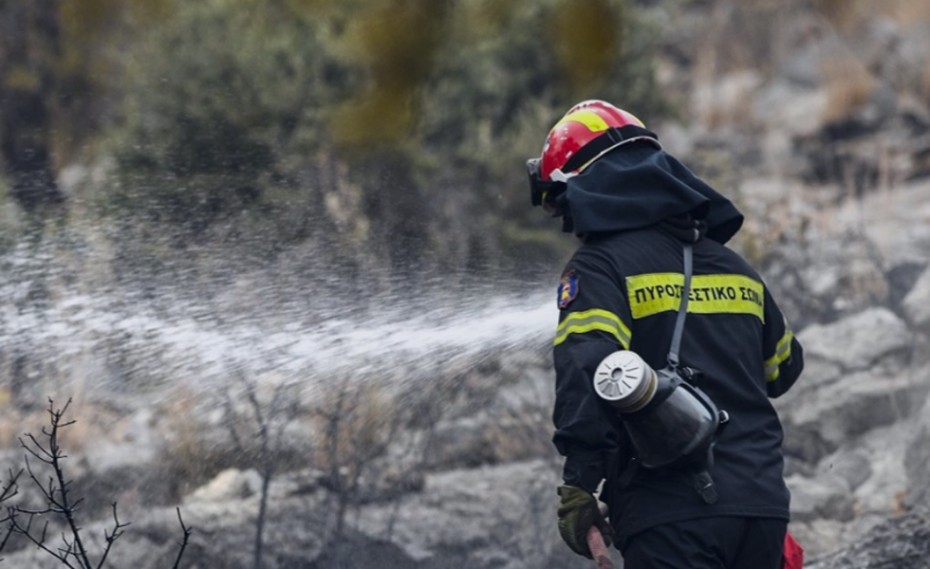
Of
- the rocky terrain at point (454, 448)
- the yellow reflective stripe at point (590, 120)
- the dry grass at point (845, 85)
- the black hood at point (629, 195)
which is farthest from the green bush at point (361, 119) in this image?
the black hood at point (629, 195)

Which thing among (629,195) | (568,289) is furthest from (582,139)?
(568,289)

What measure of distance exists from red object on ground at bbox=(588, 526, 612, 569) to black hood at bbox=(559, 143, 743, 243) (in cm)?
73

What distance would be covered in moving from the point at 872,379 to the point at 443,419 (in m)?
2.45

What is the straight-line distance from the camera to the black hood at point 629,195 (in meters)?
3.18

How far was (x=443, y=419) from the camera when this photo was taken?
630 cm

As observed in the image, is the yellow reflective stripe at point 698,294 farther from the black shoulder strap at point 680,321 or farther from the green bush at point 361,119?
the green bush at point 361,119

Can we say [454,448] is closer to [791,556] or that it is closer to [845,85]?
[791,556]

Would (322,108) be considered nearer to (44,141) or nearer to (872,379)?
(44,141)

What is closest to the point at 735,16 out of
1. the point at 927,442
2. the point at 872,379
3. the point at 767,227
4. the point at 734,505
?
the point at 767,227

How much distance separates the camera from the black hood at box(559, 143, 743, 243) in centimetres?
318

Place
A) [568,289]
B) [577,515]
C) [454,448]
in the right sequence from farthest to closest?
[454,448] < [568,289] < [577,515]

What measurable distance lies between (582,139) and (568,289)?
17.7 inches

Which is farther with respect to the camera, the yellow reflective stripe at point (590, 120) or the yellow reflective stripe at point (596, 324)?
the yellow reflective stripe at point (590, 120)

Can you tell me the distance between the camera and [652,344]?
312cm
